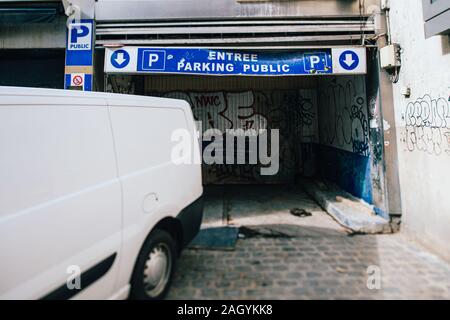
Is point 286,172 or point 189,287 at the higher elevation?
point 286,172

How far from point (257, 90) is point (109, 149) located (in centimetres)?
735

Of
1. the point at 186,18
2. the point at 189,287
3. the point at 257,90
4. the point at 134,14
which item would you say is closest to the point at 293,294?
the point at 189,287

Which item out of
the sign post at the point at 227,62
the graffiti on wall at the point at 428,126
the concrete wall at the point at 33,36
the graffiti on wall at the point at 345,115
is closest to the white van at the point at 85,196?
the sign post at the point at 227,62

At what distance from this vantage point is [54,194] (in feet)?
6.54

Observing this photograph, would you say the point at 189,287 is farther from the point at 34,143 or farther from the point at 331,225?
the point at 331,225

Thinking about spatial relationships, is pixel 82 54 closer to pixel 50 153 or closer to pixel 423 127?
pixel 50 153

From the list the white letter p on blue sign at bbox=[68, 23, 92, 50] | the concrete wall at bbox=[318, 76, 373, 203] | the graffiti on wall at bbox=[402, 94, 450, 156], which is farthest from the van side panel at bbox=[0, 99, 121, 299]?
the concrete wall at bbox=[318, 76, 373, 203]

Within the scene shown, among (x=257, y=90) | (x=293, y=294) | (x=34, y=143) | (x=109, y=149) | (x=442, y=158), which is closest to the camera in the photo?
(x=34, y=143)

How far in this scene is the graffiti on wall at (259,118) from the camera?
9.18 m

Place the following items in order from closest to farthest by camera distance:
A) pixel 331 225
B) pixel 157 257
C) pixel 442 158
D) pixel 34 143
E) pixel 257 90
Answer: pixel 34 143, pixel 157 257, pixel 442 158, pixel 331 225, pixel 257 90

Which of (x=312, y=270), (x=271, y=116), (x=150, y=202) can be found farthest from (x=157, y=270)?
(x=271, y=116)

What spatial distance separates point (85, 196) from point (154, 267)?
1211mm

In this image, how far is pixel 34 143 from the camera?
194 cm
